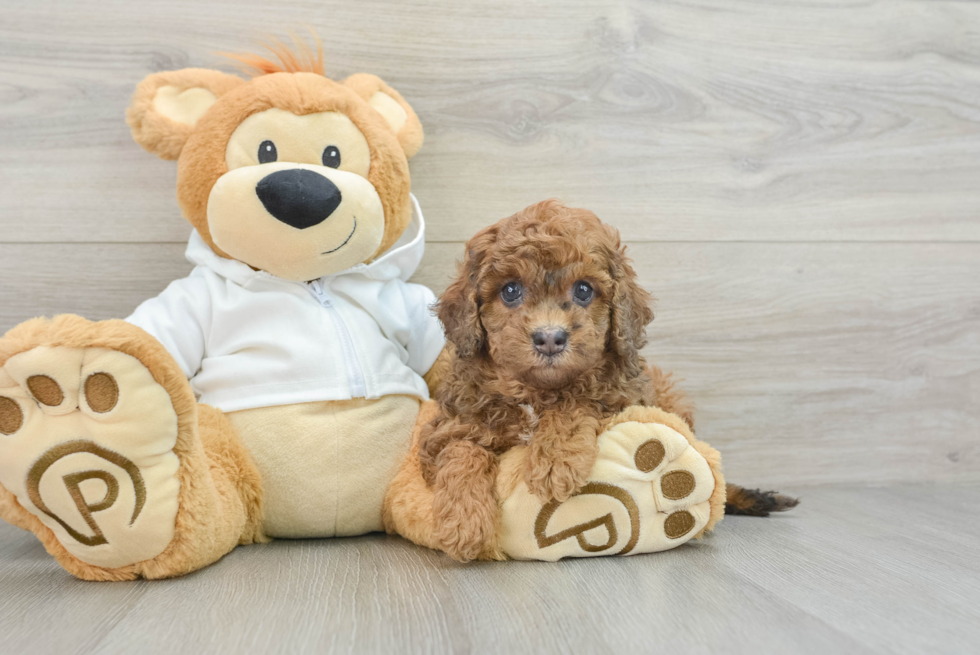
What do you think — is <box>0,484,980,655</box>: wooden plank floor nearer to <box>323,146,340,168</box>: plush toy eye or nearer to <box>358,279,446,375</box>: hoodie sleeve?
<box>358,279,446,375</box>: hoodie sleeve

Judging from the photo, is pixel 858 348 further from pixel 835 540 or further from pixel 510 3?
pixel 510 3

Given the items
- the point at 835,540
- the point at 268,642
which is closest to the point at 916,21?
the point at 835,540

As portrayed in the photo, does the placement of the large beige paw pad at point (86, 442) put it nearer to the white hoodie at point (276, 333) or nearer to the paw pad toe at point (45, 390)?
the paw pad toe at point (45, 390)

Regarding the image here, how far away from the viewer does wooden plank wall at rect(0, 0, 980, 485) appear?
1490mm

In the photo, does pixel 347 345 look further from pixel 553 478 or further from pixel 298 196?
pixel 553 478

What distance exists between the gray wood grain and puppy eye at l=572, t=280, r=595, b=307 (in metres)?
0.58

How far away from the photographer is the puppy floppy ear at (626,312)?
1.06m

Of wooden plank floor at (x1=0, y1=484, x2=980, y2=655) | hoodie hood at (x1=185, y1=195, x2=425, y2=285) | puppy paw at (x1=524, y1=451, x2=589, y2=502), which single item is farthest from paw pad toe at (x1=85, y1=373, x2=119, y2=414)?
puppy paw at (x1=524, y1=451, x2=589, y2=502)

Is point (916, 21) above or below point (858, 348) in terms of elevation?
above

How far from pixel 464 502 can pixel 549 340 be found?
273mm

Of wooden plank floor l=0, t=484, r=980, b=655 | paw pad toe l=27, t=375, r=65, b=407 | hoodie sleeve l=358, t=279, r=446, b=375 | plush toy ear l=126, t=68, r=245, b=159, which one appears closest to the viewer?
wooden plank floor l=0, t=484, r=980, b=655

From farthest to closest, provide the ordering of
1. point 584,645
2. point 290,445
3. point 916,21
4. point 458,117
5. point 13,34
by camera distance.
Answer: point 916,21, point 458,117, point 13,34, point 290,445, point 584,645

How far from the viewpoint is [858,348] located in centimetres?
171

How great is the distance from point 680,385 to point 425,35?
97cm
